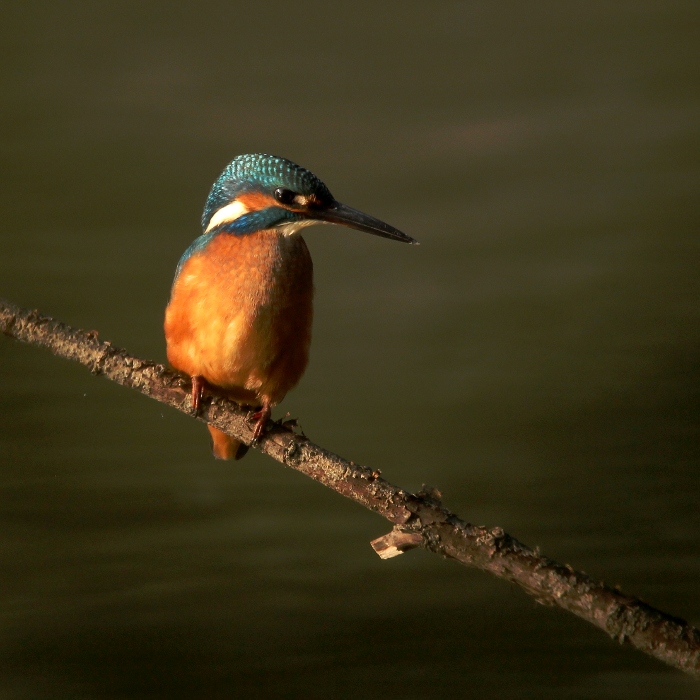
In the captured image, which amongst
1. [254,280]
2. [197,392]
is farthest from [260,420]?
[254,280]

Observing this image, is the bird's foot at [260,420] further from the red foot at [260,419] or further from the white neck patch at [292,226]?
the white neck patch at [292,226]

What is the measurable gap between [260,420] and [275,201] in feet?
1.24

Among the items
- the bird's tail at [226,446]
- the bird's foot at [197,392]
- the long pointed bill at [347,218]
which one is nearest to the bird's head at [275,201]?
the long pointed bill at [347,218]

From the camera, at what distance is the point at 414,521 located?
1.56 metres

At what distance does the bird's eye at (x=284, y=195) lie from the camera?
5.27 feet

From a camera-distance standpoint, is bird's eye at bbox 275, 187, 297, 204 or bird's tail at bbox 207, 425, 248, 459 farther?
bird's tail at bbox 207, 425, 248, 459

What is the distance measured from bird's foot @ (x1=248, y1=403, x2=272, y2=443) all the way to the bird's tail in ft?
0.69

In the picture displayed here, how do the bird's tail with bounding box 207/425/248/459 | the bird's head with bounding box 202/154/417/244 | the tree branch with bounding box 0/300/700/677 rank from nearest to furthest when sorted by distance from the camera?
the tree branch with bounding box 0/300/700/677
the bird's head with bounding box 202/154/417/244
the bird's tail with bounding box 207/425/248/459

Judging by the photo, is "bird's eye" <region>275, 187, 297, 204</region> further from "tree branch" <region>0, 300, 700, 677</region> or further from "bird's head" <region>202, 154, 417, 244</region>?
"tree branch" <region>0, 300, 700, 677</region>

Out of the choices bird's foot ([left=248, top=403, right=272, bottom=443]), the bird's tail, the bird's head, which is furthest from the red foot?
the bird's head

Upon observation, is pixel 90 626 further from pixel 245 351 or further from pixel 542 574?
pixel 542 574

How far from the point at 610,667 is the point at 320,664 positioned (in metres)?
0.79

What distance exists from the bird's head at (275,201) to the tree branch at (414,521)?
0.30 metres

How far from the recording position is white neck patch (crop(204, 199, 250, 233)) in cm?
168
